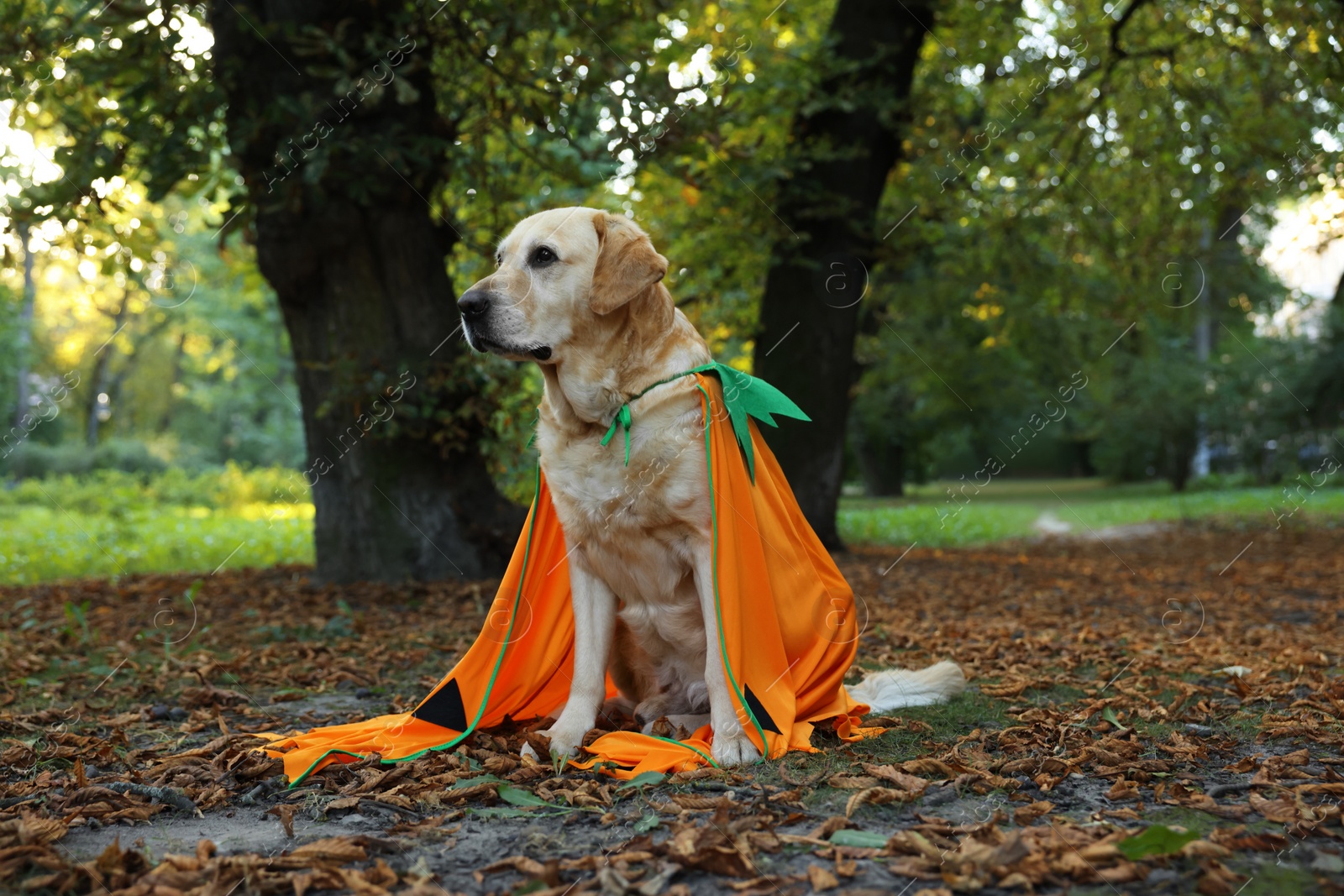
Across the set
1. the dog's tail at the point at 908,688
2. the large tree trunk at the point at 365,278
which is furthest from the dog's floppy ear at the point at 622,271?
the large tree trunk at the point at 365,278

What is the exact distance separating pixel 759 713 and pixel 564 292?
1.63 meters

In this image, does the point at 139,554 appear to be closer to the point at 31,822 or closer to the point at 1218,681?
the point at 31,822

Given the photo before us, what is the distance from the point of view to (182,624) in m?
6.66

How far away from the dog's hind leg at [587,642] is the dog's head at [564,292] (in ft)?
2.64

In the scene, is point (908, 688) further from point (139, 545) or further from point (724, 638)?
Result: point (139, 545)

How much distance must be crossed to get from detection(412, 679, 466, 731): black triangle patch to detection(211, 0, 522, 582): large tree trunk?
354 centimetres

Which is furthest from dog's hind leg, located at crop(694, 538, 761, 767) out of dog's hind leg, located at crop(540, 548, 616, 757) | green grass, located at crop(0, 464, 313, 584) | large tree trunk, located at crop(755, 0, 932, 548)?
green grass, located at crop(0, 464, 313, 584)

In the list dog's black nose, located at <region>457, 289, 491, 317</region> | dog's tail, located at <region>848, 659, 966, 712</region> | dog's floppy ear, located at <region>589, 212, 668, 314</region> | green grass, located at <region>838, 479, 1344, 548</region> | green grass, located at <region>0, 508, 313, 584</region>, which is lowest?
green grass, located at <region>838, 479, 1344, 548</region>

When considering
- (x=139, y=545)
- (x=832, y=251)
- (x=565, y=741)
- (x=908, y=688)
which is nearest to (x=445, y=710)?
(x=565, y=741)

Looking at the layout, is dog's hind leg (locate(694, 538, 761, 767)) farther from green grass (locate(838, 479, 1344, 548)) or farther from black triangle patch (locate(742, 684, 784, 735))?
green grass (locate(838, 479, 1344, 548))

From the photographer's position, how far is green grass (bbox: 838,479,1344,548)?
14422 mm

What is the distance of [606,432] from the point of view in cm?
353

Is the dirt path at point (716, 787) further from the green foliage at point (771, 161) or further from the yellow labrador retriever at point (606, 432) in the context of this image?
the green foliage at point (771, 161)

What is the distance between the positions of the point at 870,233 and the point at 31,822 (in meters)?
8.38
